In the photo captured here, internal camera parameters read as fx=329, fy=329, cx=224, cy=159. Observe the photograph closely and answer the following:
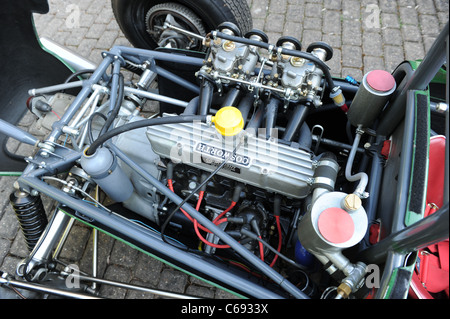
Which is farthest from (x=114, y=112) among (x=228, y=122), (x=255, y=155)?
(x=255, y=155)

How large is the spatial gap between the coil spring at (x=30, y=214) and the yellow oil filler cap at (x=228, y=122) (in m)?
1.13

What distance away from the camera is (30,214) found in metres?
1.83

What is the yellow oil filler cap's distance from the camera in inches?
56.5

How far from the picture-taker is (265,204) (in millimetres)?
1868

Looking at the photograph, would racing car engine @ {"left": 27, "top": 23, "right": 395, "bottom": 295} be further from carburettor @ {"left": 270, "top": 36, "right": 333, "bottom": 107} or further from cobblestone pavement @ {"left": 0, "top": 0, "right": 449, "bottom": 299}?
cobblestone pavement @ {"left": 0, "top": 0, "right": 449, "bottom": 299}

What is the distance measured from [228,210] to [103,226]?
0.68 metres

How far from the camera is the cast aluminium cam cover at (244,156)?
1.55m

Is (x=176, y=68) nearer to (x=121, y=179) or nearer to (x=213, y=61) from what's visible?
(x=213, y=61)

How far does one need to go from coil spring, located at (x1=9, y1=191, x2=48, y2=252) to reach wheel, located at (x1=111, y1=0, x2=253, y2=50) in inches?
54.2

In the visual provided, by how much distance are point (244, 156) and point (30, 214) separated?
4.08 feet

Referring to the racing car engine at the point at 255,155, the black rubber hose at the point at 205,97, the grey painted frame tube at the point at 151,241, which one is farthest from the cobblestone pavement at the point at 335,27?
the black rubber hose at the point at 205,97

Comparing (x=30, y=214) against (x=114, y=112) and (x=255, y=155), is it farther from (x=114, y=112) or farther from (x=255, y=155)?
(x=255, y=155)
